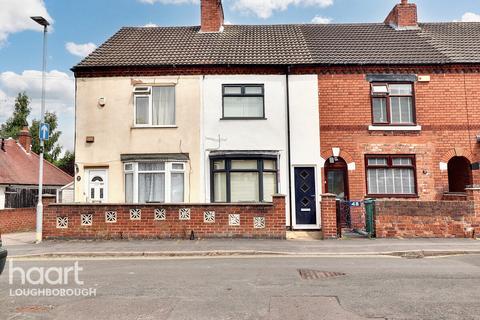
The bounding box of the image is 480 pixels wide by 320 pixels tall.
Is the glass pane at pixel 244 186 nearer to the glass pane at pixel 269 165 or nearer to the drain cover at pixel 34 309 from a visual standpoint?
the glass pane at pixel 269 165

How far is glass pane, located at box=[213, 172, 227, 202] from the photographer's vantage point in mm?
15477

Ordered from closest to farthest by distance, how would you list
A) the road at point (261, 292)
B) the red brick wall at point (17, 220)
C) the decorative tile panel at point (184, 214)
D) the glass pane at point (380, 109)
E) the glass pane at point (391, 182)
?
1. the road at point (261, 292)
2. the decorative tile panel at point (184, 214)
3. the glass pane at point (391, 182)
4. the glass pane at point (380, 109)
5. the red brick wall at point (17, 220)

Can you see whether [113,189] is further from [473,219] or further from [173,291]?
[473,219]

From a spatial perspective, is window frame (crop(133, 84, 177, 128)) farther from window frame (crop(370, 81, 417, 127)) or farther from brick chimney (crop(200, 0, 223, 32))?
window frame (crop(370, 81, 417, 127))

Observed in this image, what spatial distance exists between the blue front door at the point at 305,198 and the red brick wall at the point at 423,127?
1.29m

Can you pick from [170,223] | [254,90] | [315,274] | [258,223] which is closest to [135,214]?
[170,223]

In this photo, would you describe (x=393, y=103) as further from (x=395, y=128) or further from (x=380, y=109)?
(x=395, y=128)

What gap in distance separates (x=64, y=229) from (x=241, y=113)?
7.63 metres

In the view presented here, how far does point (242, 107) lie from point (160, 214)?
5.63 metres

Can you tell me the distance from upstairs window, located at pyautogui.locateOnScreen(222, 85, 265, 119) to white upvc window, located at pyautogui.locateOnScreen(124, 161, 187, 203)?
9.50 feet

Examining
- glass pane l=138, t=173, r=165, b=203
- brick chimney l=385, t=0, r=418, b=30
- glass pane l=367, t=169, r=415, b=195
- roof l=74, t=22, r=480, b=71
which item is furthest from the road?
brick chimney l=385, t=0, r=418, b=30

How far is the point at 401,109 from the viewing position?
641 inches

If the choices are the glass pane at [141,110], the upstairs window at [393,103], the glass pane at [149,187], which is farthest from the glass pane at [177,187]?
the upstairs window at [393,103]

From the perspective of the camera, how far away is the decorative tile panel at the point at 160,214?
12.9 meters
